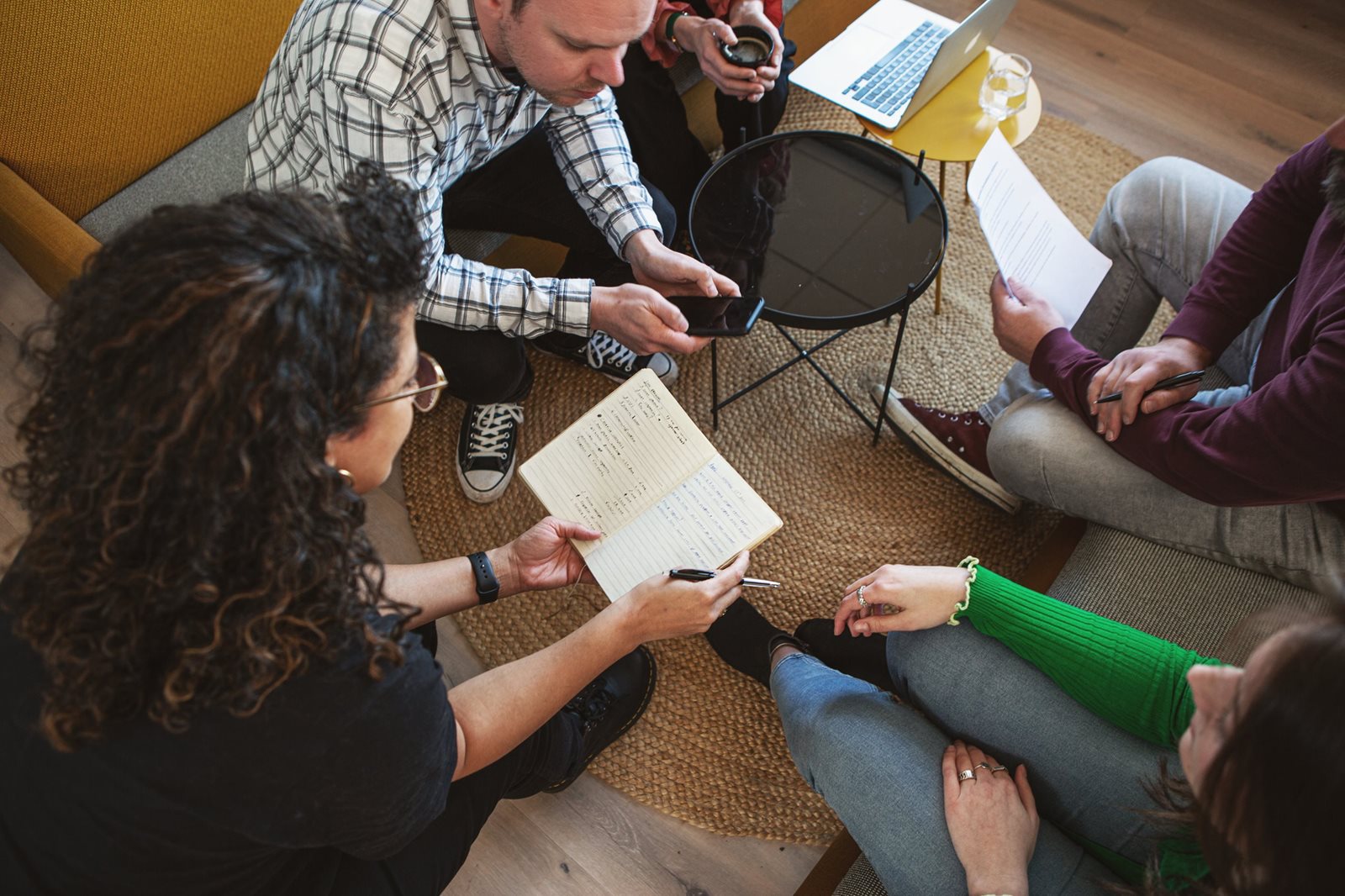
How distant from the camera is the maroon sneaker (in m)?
1.66

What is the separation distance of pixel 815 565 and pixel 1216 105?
1.67 m

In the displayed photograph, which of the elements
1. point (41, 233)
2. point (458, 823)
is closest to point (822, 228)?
point (458, 823)

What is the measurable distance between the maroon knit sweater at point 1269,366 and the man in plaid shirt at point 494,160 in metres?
0.68

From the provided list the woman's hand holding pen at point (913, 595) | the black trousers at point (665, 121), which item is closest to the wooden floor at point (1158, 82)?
the black trousers at point (665, 121)

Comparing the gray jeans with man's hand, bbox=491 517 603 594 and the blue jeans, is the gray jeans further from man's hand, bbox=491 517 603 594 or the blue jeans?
man's hand, bbox=491 517 603 594

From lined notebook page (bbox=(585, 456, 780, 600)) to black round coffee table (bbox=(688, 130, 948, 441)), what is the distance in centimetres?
34

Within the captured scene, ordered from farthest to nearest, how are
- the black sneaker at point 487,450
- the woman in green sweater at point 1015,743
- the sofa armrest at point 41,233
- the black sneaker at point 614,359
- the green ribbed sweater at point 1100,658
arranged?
the black sneaker at point 614,359, the black sneaker at point 487,450, the sofa armrest at point 41,233, the green ribbed sweater at point 1100,658, the woman in green sweater at point 1015,743

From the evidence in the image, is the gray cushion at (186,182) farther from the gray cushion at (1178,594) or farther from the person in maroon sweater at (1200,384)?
the gray cushion at (1178,594)

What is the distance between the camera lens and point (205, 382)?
0.67 metres

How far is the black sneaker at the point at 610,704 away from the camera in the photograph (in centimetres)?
143

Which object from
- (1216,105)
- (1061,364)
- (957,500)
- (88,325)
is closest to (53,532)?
(88,325)

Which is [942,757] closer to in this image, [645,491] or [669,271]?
[645,491]

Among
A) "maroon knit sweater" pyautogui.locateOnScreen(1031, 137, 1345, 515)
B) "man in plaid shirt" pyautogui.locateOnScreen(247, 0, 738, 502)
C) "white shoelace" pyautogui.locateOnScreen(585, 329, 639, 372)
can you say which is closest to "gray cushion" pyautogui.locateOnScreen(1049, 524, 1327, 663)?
"maroon knit sweater" pyautogui.locateOnScreen(1031, 137, 1345, 515)

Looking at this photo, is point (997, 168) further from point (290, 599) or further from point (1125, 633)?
point (290, 599)
